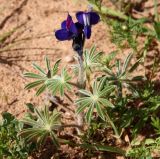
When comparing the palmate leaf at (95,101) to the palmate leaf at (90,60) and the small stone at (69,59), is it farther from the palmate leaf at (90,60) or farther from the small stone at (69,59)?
the small stone at (69,59)

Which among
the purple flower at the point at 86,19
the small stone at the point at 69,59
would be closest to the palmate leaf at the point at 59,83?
the purple flower at the point at 86,19

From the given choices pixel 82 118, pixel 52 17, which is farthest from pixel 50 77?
pixel 52 17

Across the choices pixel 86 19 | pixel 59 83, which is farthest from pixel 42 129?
pixel 86 19

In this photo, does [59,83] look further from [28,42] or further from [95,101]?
[28,42]

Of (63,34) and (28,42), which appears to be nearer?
(63,34)

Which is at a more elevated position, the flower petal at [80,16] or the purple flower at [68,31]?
the flower petal at [80,16]

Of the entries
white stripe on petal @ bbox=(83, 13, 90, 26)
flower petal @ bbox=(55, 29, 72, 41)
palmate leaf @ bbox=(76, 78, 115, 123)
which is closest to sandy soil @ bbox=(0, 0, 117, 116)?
palmate leaf @ bbox=(76, 78, 115, 123)
